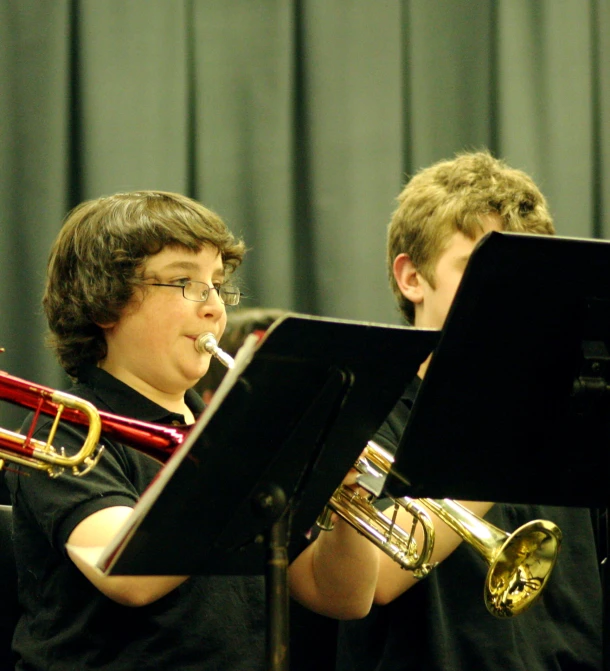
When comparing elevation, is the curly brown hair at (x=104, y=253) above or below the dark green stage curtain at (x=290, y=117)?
below

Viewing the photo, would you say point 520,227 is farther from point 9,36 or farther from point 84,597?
point 9,36

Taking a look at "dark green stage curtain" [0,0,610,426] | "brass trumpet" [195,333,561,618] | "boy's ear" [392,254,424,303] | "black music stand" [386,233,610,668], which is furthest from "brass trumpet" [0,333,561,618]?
"dark green stage curtain" [0,0,610,426]

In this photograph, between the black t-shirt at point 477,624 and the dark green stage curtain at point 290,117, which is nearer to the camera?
the black t-shirt at point 477,624

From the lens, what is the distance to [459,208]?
6.31 ft

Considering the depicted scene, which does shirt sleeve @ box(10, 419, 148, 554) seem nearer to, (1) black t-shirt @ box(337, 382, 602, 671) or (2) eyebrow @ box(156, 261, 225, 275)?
(2) eyebrow @ box(156, 261, 225, 275)

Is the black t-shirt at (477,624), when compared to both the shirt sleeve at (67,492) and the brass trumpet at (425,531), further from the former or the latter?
the shirt sleeve at (67,492)

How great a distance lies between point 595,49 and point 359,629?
A: 1.72 m

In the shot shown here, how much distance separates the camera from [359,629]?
1.79 m

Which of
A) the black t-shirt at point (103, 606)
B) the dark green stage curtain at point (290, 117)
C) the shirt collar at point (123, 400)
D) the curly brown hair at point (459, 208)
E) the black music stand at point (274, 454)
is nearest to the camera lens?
the black music stand at point (274, 454)

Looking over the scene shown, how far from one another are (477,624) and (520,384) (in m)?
0.71

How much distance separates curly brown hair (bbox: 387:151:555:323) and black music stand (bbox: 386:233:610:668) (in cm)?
78

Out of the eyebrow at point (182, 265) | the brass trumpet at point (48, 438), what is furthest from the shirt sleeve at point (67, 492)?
the eyebrow at point (182, 265)

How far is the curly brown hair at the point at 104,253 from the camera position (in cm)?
166

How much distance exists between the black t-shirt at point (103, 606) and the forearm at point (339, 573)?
0.08m
